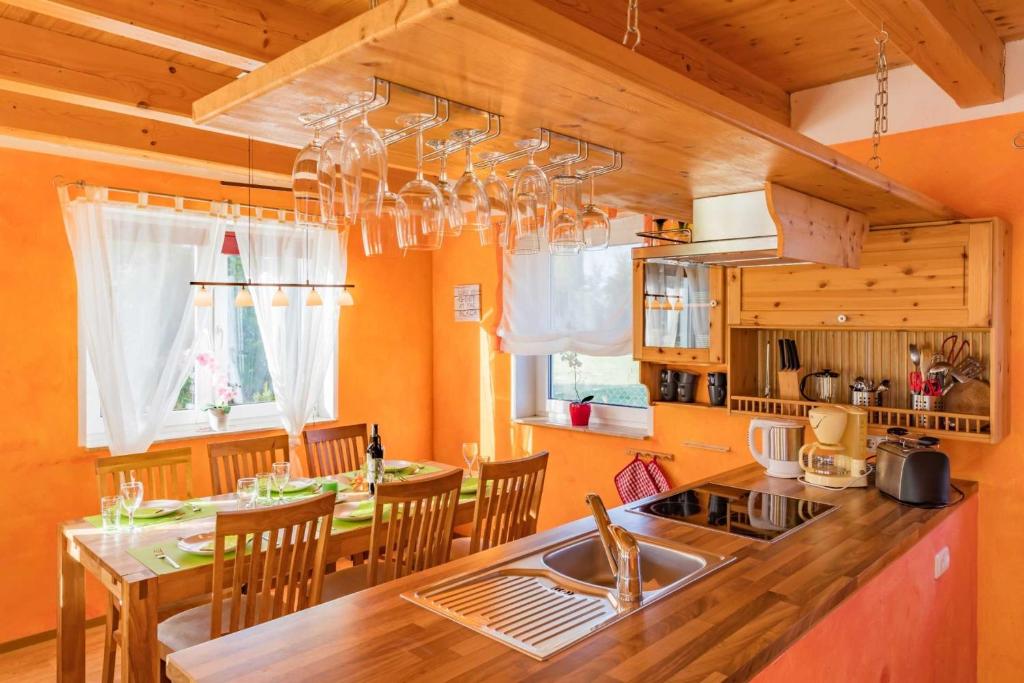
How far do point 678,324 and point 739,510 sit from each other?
107cm

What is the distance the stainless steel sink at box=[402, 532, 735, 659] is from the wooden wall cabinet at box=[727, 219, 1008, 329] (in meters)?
1.19

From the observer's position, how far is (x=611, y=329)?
3.78 metres

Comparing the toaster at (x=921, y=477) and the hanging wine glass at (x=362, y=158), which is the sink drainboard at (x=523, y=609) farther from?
the toaster at (x=921, y=477)

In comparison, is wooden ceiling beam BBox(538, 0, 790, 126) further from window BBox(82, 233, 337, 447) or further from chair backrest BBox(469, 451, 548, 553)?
window BBox(82, 233, 337, 447)

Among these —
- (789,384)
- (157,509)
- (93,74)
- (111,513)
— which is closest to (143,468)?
(157,509)

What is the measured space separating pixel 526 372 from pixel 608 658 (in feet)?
10.5

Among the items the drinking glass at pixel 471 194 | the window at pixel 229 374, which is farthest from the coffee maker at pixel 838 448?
the window at pixel 229 374

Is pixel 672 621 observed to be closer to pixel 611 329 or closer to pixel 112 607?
pixel 112 607

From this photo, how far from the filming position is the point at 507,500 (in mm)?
2705

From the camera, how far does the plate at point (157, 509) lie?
265 centimetres

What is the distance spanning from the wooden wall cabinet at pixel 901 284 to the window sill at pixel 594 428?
3.68 feet

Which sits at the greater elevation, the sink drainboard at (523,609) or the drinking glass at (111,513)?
the sink drainboard at (523,609)

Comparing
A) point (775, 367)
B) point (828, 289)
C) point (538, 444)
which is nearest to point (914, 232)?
point (828, 289)

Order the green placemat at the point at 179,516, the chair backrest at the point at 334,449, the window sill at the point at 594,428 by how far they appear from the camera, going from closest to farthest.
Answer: the green placemat at the point at 179,516 → the chair backrest at the point at 334,449 → the window sill at the point at 594,428
